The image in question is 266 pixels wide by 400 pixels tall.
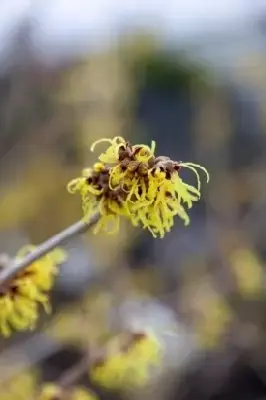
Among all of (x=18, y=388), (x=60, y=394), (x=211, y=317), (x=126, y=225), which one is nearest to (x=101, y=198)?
(x=60, y=394)

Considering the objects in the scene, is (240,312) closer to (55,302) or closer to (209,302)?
(209,302)

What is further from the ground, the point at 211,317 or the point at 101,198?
the point at 101,198

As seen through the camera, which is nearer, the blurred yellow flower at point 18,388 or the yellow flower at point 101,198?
the yellow flower at point 101,198

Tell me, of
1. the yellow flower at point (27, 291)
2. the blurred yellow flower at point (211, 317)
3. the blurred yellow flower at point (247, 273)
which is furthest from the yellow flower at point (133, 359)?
the blurred yellow flower at point (247, 273)

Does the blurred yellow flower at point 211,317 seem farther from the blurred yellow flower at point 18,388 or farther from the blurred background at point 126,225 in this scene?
the blurred yellow flower at point 18,388

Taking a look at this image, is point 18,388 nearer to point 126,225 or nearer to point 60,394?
point 60,394

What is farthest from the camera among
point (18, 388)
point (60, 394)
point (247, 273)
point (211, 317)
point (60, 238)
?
point (247, 273)

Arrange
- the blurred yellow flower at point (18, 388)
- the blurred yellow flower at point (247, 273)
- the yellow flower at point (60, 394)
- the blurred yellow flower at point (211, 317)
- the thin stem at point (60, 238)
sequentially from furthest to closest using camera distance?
1. the blurred yellow flower at point (247, 273)
2. the blurred yellow flower at point (211, 317)
3. the blurred yellow flower at point (18, 388)
4. the yellow flower at point (60, 394)
5. the thin stem at point (60, 238)
